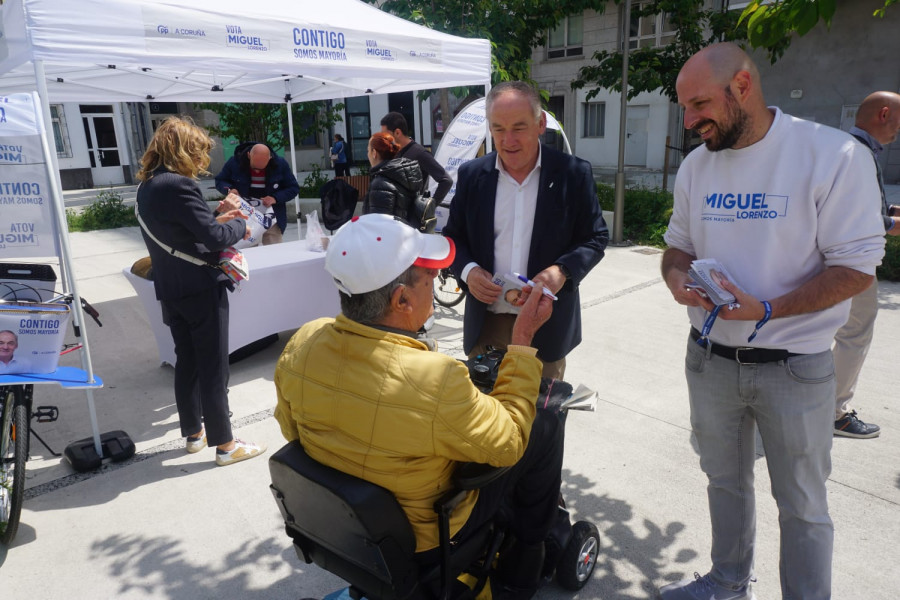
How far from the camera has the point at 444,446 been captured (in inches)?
62.5

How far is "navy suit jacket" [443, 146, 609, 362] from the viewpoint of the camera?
2490 mm

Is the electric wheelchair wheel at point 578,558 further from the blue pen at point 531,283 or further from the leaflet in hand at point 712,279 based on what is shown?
the leaflet in hand at point 712,279

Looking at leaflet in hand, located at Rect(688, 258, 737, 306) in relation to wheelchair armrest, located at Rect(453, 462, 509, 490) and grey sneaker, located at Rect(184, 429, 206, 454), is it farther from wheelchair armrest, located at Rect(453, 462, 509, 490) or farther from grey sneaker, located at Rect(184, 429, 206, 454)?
grey sneaker, located at Rect(184, 429, 206, 454)

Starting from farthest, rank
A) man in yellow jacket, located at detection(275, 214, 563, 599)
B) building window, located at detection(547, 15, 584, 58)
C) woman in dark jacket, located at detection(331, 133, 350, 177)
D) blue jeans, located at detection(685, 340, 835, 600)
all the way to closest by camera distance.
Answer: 1. building window, located at detection(547, 15, 584, 58)
2. woman in dark jacket, located at detection(331, 133, 350, 177)
3. blue jeans, located at detection(685, 340, 835, 600)
4. man in yellow jacket, located at detection(275, 214, 563, 599)

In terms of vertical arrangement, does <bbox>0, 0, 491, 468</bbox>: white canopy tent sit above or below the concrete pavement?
Result: above

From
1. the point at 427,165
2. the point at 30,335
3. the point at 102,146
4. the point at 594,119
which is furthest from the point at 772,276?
the point at 594,119

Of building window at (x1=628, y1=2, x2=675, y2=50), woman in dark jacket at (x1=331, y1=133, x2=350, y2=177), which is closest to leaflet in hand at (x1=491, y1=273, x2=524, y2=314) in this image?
woman in dark jacket at (x1=331, y1=133, x2=350, y2=177)

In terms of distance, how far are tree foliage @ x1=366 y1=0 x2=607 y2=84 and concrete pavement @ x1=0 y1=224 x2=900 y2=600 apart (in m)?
6.46

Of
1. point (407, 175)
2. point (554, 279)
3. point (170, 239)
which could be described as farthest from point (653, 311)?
point (170, 239)

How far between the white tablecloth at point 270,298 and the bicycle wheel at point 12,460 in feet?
5.25

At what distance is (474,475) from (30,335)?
7.65 feet

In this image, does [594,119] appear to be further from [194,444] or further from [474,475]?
[474,475]

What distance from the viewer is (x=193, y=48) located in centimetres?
377

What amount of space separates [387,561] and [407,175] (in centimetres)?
355
